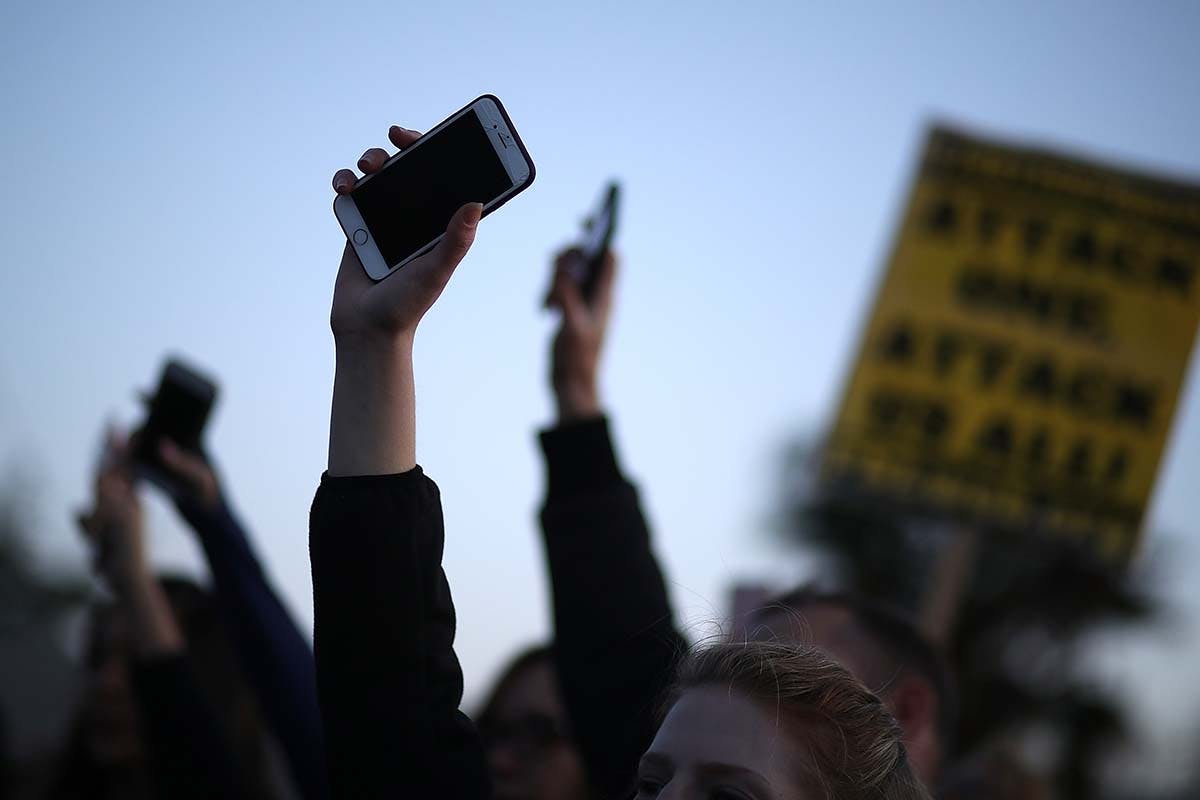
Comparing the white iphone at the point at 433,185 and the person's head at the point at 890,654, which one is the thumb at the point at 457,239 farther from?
the person's head at the point at 890,654

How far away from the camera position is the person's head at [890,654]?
2.69 m

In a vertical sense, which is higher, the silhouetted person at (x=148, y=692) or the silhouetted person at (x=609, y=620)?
the silhouetted person at (x=609, y=620)

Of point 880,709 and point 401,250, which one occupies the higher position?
point 401,250

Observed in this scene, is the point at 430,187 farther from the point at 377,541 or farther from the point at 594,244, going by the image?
the point at 594,244

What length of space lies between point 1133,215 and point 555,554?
159 inches

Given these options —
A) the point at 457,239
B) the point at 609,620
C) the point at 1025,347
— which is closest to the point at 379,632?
the point at 457,239

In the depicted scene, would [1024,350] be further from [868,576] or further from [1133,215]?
[868,576]

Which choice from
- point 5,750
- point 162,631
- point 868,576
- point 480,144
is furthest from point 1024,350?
point 868,576

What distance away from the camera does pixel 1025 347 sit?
5621 mm

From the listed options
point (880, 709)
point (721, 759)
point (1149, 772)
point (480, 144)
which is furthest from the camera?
point (1149, 772)

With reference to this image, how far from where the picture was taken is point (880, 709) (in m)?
1.76

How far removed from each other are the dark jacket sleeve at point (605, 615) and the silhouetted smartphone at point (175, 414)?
3.63ft

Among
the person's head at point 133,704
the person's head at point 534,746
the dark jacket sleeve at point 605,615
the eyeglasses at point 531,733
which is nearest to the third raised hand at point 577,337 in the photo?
the dark jacket sleeve at point 605,615

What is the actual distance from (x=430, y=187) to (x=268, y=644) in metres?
1.40
